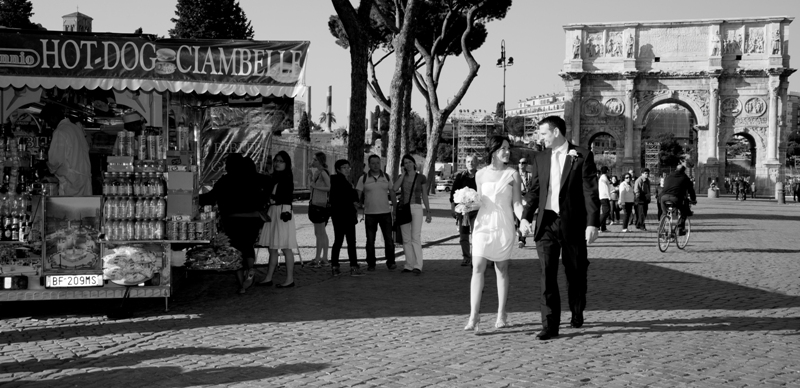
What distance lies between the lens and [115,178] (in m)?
7.95

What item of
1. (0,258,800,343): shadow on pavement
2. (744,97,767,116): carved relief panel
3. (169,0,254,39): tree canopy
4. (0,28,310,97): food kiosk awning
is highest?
(169,0,254,39): tree canopy

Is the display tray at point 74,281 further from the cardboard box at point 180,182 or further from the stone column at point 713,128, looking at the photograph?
the stone column at point 713,128

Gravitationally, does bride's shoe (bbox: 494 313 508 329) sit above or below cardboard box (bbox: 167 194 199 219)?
below

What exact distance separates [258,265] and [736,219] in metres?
21.1

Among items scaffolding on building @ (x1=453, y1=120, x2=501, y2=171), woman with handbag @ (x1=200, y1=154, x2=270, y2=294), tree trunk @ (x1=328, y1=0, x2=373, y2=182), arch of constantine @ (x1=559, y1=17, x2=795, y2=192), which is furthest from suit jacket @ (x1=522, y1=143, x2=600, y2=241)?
scaffolding on building @ (x1=453, y1=120, x2=501, y2=171)

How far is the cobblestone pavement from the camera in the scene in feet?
17.8

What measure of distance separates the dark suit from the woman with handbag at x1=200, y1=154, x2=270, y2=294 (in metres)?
3.42

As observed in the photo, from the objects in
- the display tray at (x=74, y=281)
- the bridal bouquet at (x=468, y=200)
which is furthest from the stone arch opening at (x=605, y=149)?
the display tray at (x=74, y=281)

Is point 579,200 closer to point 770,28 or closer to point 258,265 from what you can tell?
point 258,265

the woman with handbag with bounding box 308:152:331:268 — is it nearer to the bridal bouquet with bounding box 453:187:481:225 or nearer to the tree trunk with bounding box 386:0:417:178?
the bridal bouquet with bounding box 453:187:481:225

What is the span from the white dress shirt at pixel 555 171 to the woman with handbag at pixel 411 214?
440cm

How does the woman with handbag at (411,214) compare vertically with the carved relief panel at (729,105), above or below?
below

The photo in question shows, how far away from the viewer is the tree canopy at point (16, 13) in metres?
41.0

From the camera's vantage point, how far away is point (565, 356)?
602cm
